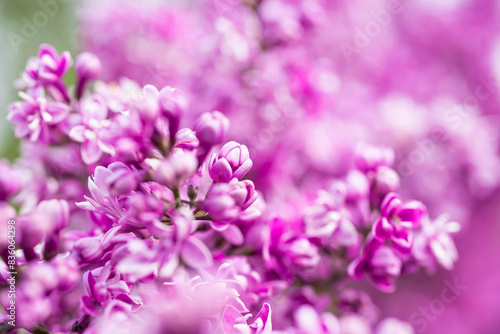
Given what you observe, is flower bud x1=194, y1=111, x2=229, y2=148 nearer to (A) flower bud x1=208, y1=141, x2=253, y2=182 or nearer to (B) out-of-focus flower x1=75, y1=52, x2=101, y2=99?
(A) flower bud x1=208, y1=141, x2=253, y2=182

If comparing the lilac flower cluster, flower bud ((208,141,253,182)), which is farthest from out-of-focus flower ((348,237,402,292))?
flower bud ((208,141,253,182))

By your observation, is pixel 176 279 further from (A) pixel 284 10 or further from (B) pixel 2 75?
(B) pixel 2 75

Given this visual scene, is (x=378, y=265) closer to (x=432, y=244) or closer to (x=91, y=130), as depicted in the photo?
(x=432, y=244)

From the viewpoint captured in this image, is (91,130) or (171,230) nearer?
(171,230)

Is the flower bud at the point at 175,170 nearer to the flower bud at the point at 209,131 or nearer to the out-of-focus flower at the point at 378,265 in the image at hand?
the flower bud at the point at 209,131

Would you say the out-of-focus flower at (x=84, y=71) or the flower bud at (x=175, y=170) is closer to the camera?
the flower bud at (x=175, y=170)

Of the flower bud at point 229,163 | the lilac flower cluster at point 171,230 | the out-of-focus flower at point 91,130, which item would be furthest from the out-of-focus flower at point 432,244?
the out-of-focus flower at point 91,130

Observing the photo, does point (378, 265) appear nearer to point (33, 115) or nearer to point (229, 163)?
point (229, 163)

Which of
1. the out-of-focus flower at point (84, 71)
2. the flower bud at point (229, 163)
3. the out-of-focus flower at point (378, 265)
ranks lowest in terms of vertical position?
the out-of-focus flower at point (378, 265)

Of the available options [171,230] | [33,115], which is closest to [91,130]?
[33,115]
